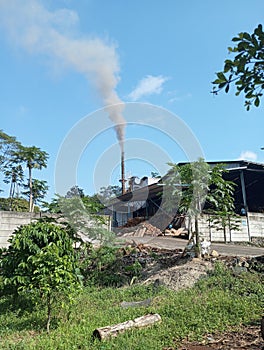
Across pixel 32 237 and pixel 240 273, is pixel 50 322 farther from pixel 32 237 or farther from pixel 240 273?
pixel 240 273

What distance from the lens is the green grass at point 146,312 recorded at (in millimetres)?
3582

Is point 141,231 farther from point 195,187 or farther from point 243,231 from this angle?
point 195,187

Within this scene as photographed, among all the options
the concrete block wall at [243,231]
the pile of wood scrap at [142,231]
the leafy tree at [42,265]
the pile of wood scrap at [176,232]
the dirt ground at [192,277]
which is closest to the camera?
the dirt ground at [192,277]

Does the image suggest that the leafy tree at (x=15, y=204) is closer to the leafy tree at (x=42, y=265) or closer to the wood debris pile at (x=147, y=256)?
the wood debris pile at (x=147, y=256)

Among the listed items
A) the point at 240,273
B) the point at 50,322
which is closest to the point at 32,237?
the point at 50,322

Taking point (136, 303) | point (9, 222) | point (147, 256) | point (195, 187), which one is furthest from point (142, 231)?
point (136, 303)

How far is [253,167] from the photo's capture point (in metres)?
16.6

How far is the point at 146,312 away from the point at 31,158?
14578mm

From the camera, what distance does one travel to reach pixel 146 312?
4.47m

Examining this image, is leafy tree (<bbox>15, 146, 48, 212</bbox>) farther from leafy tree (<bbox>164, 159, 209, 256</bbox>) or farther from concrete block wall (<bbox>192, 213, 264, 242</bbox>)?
leafy tree (<bbox>164, 159, 209, 256</bbox>)

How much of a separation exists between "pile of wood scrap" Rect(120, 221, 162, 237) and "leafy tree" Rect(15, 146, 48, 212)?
5.65 metres

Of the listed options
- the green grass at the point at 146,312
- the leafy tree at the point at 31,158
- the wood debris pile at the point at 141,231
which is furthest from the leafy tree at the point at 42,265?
the leafy tree at the point at 31,158

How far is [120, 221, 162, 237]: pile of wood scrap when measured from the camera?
1427 cm

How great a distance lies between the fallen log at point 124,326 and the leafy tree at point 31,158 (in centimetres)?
1426
